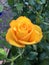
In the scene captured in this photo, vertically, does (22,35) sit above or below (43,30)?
above

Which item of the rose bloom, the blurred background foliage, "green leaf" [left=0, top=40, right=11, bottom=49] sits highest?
the rose bloom

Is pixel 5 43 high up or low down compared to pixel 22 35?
down

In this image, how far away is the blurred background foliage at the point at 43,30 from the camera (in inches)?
22.9

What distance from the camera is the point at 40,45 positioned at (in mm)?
611

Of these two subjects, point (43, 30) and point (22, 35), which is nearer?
point (22, 35)

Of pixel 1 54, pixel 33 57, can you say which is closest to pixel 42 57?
pixel 33 57

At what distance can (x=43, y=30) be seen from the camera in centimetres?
65

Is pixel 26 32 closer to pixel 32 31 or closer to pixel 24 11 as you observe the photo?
pixel 32 31

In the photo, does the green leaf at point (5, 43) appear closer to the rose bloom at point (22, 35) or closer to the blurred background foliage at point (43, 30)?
the blurred background foliage at point (43, 30)

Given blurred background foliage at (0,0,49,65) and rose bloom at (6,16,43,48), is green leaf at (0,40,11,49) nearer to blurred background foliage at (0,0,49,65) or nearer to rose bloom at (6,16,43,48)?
blurred background foliage at (0,0,49,65)

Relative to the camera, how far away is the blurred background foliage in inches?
22.9

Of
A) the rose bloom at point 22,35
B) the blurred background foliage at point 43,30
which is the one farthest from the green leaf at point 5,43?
the rose bloom at point 22,35

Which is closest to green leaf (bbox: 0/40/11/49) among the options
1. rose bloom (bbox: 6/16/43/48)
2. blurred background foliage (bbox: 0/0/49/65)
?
blurred background foliage (bbox: 0/0/49/65)

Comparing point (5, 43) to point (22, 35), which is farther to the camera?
point (5, 43)
